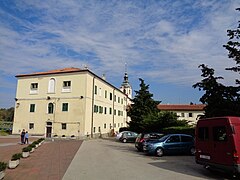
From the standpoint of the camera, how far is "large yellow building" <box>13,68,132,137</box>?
38688 mm

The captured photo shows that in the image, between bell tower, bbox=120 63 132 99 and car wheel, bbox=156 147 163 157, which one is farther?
bell tower, bbox=120 63 132 99

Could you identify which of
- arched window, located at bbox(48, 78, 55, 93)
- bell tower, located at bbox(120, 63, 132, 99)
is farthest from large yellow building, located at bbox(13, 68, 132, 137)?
bell tower, located at bbox(120, 63, 132, 99)

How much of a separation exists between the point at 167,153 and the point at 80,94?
24.1 m

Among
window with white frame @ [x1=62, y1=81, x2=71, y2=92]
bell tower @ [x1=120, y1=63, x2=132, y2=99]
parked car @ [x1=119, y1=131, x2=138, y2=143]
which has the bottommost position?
parked car @ [x1=119, y1=131, x2=138, y2=143]

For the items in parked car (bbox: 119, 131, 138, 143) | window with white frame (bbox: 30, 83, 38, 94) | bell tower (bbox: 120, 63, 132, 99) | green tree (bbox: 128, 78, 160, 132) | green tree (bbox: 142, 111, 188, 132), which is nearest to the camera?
green tree (bbox: 142, 111, 188, 132)

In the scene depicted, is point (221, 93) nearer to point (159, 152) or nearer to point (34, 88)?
point (159, 152)

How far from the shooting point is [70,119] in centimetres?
3878

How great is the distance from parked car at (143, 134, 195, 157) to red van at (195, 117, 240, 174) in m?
6.40

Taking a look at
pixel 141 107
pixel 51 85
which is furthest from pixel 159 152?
pixel 51 85

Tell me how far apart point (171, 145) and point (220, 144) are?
823cm

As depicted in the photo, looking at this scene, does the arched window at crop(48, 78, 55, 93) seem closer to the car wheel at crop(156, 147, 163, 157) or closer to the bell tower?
the car wheel at crop(156, 147, 163, 157)

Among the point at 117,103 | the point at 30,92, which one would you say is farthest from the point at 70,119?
the point at 117,103

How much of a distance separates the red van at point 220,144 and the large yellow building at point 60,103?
2900 cm

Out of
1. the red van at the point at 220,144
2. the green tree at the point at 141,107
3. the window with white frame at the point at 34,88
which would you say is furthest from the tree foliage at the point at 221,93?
the window with white frame at the point at 34,88
